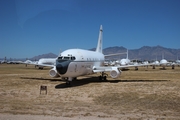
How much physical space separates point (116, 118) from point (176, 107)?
14.7ft

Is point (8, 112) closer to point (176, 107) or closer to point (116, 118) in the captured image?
point (116, 118)

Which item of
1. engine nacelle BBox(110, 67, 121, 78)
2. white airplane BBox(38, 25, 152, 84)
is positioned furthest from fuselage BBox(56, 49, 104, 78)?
engine nacelle BBox(110, 67, 121, 78)

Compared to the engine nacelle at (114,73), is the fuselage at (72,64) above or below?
above

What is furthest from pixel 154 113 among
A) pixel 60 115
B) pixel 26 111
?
pixel 26 111

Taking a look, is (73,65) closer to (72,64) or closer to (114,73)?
(72,64)

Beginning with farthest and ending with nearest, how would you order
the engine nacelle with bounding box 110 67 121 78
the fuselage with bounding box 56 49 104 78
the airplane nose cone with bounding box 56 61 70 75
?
the engine nacelle with bounding box 110 67 121 78 → the fuselage with bounding box 56 49 104 78 → the airplane nose cone with bounding box 56 61 70 75

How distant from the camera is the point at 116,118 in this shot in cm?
918

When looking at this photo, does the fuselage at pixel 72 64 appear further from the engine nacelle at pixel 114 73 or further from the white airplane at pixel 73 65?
the engine nacelle at pixel 114 73

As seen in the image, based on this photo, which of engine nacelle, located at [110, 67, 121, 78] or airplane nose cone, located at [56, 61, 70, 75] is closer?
airplane nose cone, located at [56, 61, 70, 75]

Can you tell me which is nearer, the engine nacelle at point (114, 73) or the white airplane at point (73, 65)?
the white airplane at point (73, 65)

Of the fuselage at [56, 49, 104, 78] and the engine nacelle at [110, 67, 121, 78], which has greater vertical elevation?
the fuselage at [56, 49, 104, 78]

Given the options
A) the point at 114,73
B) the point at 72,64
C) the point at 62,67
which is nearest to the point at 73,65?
the point at 72,64

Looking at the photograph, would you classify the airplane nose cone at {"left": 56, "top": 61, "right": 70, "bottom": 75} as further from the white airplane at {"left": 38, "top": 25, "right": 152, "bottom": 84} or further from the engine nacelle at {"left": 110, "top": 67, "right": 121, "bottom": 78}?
the engine nacelle at {"left": 110, "top": 67, "right": 121, "bottom": 78}

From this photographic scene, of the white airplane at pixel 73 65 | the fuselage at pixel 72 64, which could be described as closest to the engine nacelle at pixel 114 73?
the white airplane at pixel 73 65
